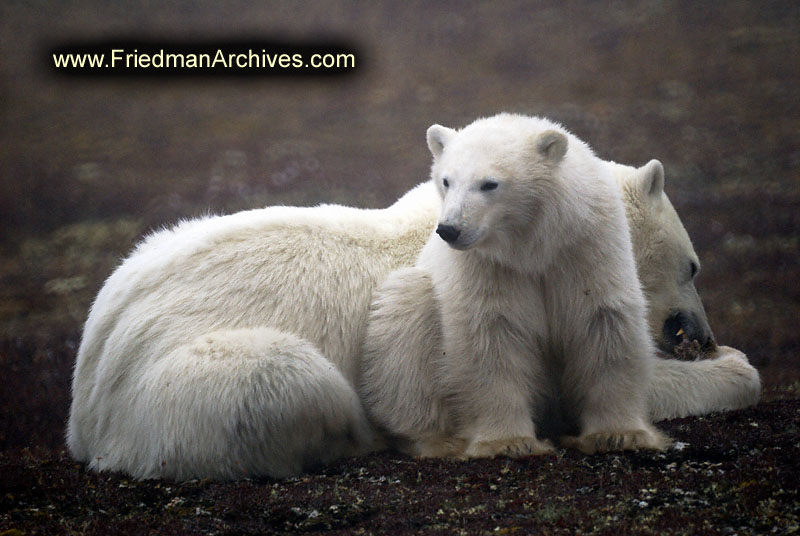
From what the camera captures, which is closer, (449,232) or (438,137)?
(449,232)

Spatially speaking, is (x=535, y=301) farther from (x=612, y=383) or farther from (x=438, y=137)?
(x=438, y=137)

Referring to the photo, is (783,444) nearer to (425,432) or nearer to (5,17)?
(425,432)

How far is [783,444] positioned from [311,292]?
10.9 feet

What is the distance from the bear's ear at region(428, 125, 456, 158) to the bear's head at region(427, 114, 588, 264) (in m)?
0.22

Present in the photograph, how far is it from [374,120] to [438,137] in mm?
16467

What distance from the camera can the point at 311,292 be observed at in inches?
→ 255

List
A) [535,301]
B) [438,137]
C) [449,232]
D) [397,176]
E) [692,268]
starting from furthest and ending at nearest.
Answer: [397,176], [692,268], [438,137], [535,301], [449,232]

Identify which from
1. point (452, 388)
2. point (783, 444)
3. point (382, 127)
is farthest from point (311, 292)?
point (382, 127)

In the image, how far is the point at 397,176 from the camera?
1870 centimetres

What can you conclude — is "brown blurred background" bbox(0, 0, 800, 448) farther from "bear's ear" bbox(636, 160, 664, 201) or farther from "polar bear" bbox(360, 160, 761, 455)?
"bear's ear" bbox(636, 160, 664, 201)

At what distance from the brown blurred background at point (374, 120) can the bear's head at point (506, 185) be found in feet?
20.4

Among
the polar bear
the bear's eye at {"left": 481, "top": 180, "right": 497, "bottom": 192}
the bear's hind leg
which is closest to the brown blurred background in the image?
the polar bear

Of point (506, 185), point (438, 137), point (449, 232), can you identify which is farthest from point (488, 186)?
point (438, 137)

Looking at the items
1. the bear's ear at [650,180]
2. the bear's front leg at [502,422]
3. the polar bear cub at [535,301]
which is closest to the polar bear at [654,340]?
the bear's ear at [650,180]
